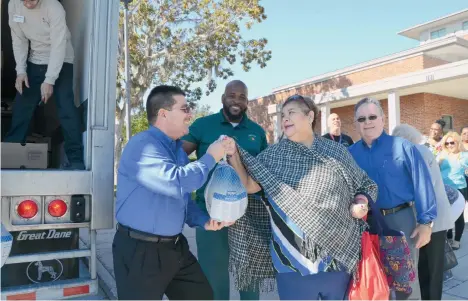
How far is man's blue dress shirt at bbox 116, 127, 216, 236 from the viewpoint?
78.8 inches

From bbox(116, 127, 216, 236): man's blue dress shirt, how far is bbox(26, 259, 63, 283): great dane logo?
71 cm

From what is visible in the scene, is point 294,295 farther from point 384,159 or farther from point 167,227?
point 384,159

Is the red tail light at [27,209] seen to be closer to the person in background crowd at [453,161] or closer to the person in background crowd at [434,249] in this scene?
the person in background crowd at [434,249]

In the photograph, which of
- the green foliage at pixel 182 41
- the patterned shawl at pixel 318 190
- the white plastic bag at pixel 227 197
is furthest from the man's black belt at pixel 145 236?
the green foliage at pixel 182 41

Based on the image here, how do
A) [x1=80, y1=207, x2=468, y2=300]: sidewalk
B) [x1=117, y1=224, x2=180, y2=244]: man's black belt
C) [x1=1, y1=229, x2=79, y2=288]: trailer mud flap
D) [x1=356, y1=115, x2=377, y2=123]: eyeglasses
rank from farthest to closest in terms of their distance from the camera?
[x1=80, y1=207, x2=468, y2=300]: sidewalk → [x1=356, y1=115, x2=377, y2=123]: eyeglasses → [x1=1, y1=229, x2=79, y2=288]: trailer mud flap → [x1=117, y1=224, x2=180, y2=244]: man's black belt

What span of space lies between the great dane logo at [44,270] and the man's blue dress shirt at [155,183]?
710 mm

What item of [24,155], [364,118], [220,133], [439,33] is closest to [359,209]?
[364,118]

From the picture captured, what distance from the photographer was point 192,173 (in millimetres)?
2006

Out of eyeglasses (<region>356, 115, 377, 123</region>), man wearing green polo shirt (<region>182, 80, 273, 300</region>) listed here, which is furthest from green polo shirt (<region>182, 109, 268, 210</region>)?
eyeglasses (<region>356, 115, 377, 123</region>)

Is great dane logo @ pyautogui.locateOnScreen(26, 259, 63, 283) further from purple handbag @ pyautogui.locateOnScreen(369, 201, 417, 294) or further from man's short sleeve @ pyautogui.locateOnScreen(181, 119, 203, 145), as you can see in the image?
purple handbag @ pyautogui.locateOnScreen(369, 201, 417, 294)

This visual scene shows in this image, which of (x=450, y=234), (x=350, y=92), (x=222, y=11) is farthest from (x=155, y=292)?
(x=350, y=92)

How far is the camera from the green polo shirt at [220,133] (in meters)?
3.21

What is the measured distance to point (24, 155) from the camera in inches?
123

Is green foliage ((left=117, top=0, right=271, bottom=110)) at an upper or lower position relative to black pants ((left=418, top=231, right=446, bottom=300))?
upper
